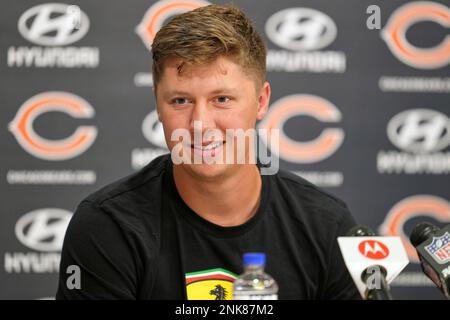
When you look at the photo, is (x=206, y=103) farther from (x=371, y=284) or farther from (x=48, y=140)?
(x=48, y=140)

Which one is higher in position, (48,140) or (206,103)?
(206,103)

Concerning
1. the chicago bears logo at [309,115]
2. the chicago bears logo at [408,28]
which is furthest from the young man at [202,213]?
the chicago bears logo at [408,28]

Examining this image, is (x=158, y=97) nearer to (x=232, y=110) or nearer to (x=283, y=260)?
(x=232, y=110)

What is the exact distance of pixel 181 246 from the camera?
66.4 inches

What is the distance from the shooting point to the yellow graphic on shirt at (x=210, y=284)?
5.34 ft

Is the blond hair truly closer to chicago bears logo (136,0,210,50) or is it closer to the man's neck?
the man's neck

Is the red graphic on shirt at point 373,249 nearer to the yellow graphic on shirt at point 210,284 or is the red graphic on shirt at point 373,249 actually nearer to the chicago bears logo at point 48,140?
the yellow graphic on shirt at point 210,284

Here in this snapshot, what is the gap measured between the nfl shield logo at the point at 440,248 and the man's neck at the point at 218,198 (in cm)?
64

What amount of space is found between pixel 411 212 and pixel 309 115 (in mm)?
676

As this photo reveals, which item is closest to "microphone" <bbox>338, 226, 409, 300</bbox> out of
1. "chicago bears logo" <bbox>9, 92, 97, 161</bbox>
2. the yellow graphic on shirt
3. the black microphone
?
the black microphone

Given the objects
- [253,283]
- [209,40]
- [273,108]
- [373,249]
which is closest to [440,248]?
[373,249]

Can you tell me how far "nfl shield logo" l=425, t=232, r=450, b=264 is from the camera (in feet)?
4.00

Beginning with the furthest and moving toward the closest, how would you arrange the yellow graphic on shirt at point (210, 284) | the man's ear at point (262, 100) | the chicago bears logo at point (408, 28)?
the chicago bears logo at point (408, 28) → the man's ear at point (262, 100) → the yellow graphic on shirt at point (210, 284)

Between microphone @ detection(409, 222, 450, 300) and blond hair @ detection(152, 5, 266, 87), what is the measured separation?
67cm
